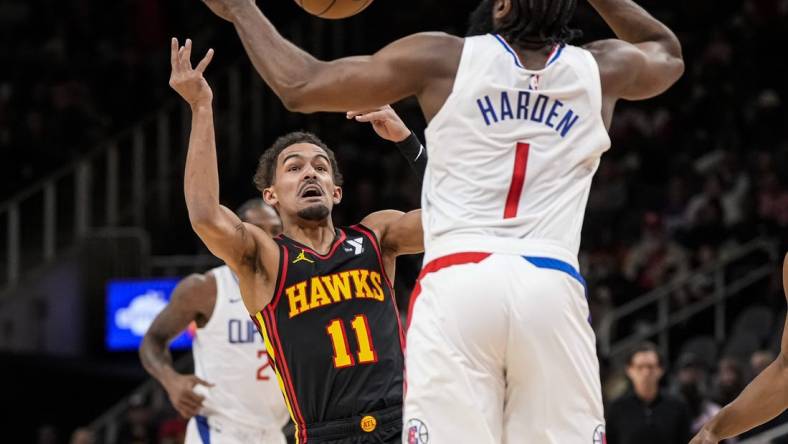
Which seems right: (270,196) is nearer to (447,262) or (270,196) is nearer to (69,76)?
(447,262)

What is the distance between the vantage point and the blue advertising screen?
1453cm

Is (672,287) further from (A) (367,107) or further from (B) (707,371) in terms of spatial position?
(A) (367,107)

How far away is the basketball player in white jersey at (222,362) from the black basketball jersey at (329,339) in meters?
1.53

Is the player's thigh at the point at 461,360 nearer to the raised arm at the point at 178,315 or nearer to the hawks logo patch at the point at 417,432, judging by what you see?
the hawks logo patch at the point at 417,432

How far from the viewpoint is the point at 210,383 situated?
6.91 metres

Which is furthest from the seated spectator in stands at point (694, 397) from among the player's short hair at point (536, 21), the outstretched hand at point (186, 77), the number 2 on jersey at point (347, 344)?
the player's short hair at point (536, 21)

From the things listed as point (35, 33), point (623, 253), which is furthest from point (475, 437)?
point (35, 33)

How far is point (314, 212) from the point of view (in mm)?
5613

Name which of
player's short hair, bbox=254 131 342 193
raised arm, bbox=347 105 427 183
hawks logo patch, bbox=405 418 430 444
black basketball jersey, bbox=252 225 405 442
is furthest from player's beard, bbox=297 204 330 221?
hawks logo patch, bbox=405 418 430 444

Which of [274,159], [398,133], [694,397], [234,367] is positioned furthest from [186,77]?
[694,397]

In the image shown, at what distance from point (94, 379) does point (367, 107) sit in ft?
36.2

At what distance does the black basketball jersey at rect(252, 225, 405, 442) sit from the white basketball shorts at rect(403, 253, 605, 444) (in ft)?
4.94

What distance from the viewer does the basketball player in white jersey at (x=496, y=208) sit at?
3.72m

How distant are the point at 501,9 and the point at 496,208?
0.64 meters
